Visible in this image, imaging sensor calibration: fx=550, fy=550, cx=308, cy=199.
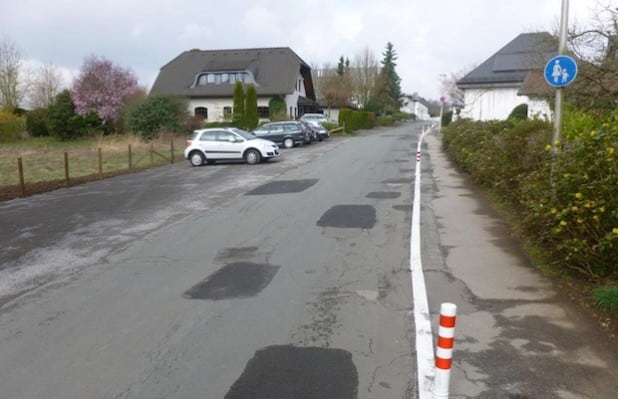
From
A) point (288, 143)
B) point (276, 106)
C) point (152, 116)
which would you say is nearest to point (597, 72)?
point (288, 143)

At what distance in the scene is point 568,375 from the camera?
422 centimetres

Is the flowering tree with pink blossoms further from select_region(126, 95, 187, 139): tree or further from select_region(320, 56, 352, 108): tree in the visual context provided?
select_region(320, 56, 352, 108): tree

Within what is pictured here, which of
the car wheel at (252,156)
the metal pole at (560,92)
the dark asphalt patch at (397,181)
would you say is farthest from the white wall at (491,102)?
the metal pole at (560,92)

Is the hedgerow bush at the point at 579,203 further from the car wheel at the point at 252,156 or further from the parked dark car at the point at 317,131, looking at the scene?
the parked dark car at the point at 317,131

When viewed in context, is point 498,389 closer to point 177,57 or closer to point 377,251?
point 377,251

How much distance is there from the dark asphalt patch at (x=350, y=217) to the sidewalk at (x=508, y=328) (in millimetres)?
1382

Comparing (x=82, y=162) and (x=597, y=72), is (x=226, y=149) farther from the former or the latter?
(x=597, y=72)

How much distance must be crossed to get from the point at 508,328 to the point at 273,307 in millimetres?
2345

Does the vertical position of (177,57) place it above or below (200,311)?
above

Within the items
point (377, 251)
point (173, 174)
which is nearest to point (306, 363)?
point (377, 251)

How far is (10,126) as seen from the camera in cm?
4144

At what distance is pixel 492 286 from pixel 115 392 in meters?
4.34

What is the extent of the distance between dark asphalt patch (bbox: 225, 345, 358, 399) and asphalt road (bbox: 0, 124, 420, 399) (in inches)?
0.6

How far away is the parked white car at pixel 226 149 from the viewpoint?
22672 millimetres
